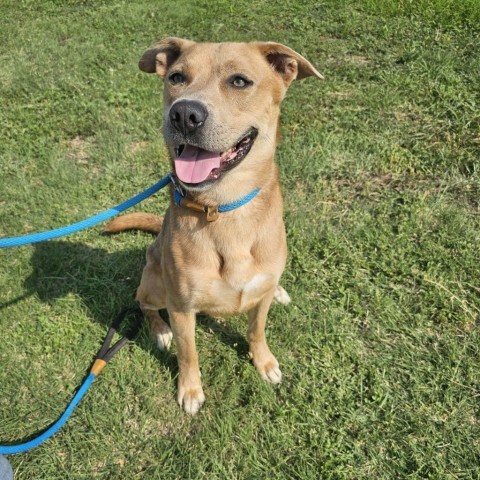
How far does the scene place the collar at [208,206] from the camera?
8.52 feet

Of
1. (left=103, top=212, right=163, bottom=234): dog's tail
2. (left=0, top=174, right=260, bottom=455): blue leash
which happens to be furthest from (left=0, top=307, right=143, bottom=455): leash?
(left=103, top=212, right=163, bottom=234): dog's tail

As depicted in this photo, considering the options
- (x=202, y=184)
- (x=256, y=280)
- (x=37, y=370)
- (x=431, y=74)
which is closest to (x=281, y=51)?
(x=202, y=184)

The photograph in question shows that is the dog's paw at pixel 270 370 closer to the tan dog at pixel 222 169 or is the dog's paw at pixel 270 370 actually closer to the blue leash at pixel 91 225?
the tan dog at pixel 222 169

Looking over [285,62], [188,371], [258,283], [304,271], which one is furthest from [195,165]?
[304,271]

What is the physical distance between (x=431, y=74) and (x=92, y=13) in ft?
18.5

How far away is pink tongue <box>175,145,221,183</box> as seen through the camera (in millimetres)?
2412

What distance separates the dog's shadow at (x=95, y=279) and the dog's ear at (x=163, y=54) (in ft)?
6.15

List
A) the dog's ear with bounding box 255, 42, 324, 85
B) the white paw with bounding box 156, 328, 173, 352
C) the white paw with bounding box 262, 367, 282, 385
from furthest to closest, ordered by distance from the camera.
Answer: the white paw with bounding box 156, 328, 173, 352 < the white paw with bounding box 262, 367, 282, 385 < the dog's ear with bounding box 255, 42, 324, 85

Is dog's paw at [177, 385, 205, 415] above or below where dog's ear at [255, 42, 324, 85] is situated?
below

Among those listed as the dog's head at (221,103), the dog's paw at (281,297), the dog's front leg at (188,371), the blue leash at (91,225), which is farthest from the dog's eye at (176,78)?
the dog's paw at (281,297)

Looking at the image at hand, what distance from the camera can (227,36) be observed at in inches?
272

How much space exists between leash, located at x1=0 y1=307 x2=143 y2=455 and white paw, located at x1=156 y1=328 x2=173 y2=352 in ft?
0.65

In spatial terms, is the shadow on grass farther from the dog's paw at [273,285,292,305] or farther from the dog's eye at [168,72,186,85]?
the dog's eye at [168,72,186,85]

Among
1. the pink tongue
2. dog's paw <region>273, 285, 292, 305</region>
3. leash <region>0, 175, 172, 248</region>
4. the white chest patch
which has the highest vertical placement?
the pink tongue
